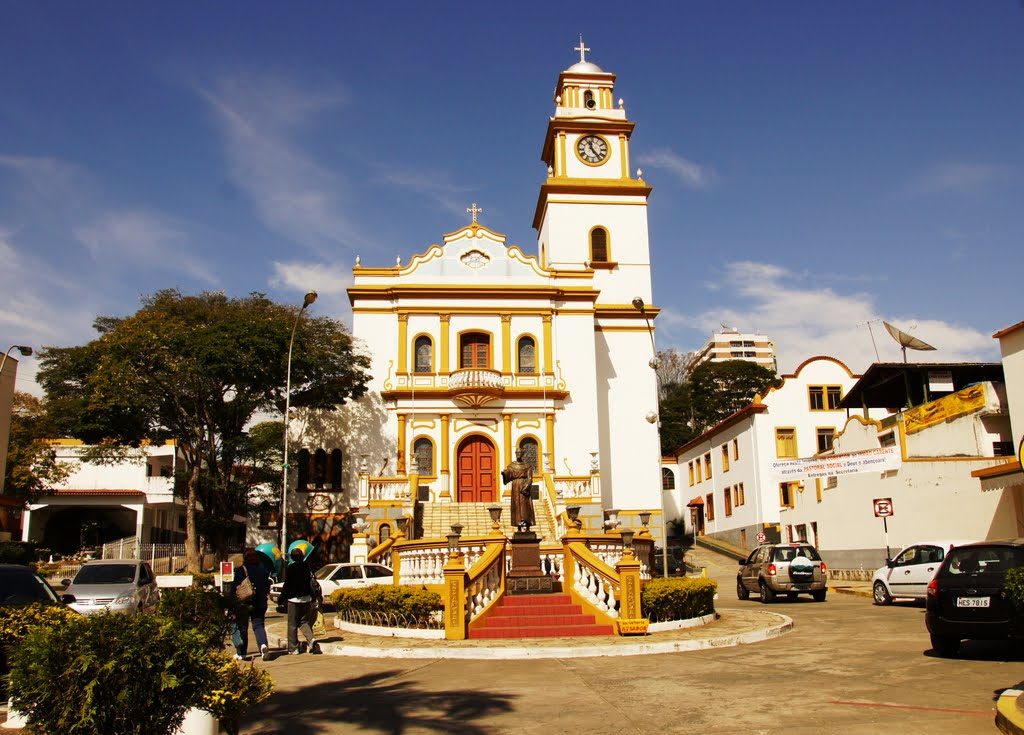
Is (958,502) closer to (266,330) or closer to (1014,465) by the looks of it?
(1014,465)

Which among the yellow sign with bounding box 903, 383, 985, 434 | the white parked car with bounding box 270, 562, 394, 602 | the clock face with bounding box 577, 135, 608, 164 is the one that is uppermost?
the clock face with bounding box 577, 135, 608, 164

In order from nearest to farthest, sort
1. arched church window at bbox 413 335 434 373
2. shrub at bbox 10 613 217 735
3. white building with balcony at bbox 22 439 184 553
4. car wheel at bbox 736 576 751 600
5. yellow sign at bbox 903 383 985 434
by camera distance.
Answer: shrub at bbox 10 613 217 735
car wheel at bbox 736 576 751 600
yellow sign at bbox 903 383 985 434
arched church window at bbox 413 335 434 373
white building with balcony at bbox 22 439 184 553

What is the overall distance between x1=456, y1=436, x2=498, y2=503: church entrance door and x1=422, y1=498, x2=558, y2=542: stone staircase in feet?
5.77

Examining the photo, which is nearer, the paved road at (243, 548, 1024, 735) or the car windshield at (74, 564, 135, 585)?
the paved road at (243, 548, 1024, 735)

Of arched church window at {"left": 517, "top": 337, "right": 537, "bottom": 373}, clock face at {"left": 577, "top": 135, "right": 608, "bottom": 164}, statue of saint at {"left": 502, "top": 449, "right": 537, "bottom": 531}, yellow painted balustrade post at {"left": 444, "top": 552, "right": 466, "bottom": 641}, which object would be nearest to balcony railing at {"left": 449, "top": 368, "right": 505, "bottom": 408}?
arched church window at {"left": 517, "top": 337, "right": 537, "bottom": 373}

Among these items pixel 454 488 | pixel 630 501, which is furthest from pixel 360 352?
pixel 630 501

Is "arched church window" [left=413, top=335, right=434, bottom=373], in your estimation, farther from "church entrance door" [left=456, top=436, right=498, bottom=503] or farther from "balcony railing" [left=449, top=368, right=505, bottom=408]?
"church entrance door" [left=456, top=436, right=498, bottom=503]

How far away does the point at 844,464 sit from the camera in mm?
29891

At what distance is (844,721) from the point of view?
8.01 m

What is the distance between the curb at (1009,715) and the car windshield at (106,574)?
1536 centimetres

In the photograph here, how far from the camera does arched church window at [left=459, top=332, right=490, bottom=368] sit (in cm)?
3591

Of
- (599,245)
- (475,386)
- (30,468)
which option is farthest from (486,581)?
(30,468)

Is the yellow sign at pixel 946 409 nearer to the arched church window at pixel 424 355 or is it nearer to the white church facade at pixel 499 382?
the white church facade at pixel 499 382

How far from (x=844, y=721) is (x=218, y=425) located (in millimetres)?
25939
